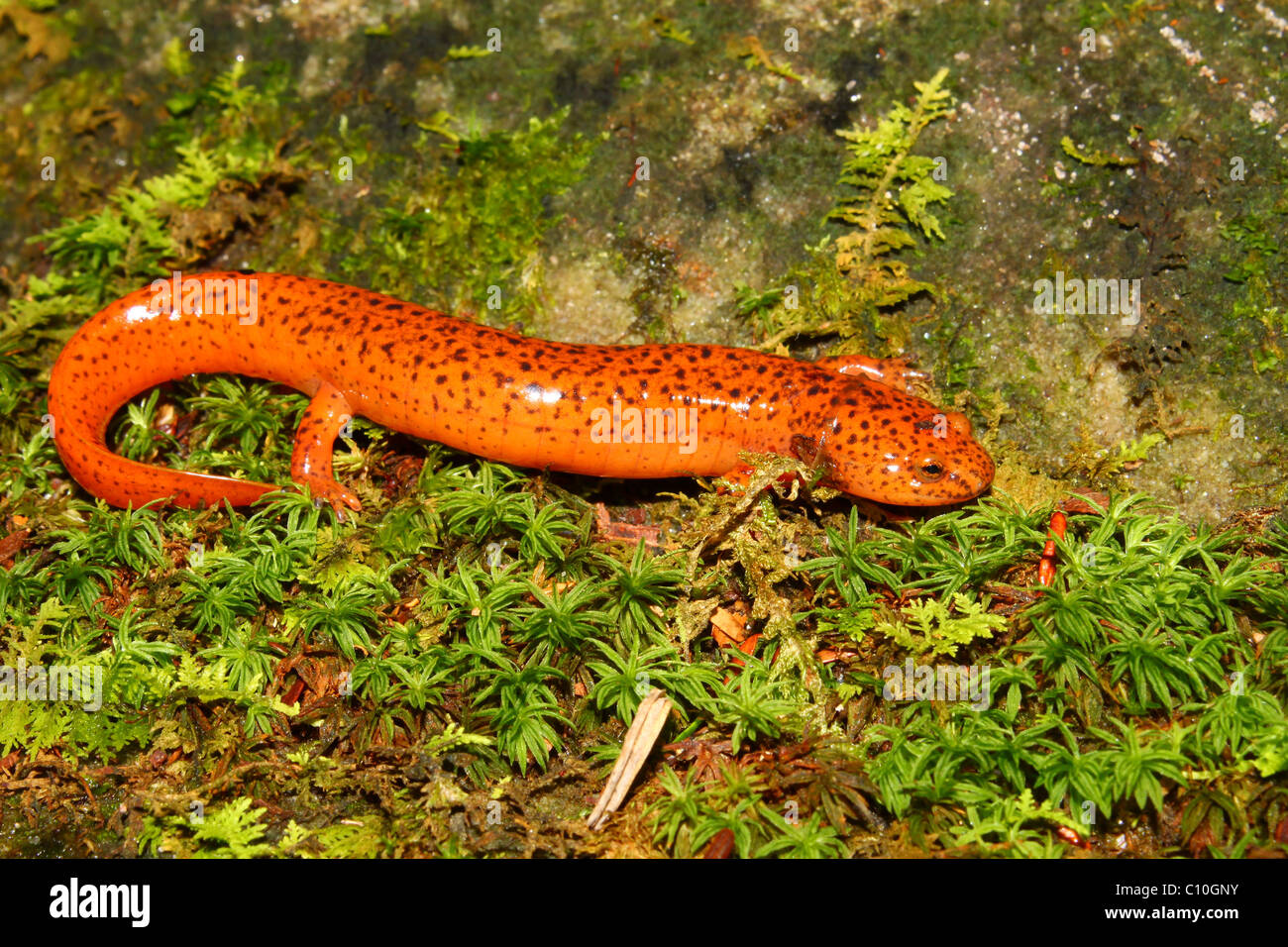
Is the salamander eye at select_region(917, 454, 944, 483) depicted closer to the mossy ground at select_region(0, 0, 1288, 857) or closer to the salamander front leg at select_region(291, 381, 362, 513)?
the mossy ground at select_region(0, 0, 1288, 857)

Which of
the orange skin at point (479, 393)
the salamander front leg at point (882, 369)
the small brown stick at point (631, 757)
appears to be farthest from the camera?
the salamander front leg at point (882, 369)

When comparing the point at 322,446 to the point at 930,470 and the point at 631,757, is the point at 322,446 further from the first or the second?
the point at 930,470

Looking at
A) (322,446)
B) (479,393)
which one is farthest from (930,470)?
(322,446)

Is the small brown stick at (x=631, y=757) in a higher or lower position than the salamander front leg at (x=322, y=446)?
lower

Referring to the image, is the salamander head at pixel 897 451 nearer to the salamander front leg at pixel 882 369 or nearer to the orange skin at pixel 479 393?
the orange skin at pixel 479 393

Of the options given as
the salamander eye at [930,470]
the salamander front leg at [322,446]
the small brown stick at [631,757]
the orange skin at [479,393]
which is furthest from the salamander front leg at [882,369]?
the salamander front leg at [322,446]

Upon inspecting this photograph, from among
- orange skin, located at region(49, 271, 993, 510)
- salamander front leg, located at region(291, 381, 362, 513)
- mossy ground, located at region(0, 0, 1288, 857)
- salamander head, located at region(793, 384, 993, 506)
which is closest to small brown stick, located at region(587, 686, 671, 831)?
mossy ground, located at region(0, 0, 1288, 857)

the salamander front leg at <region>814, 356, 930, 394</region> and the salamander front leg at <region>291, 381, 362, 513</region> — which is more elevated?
the salamander front leg at <region>814, 356, 930, 394</region>

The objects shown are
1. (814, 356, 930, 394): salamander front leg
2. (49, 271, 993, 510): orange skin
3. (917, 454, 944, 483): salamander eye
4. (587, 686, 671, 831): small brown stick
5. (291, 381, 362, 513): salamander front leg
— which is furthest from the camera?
(814, 356, 930, 394): salamander front leg
